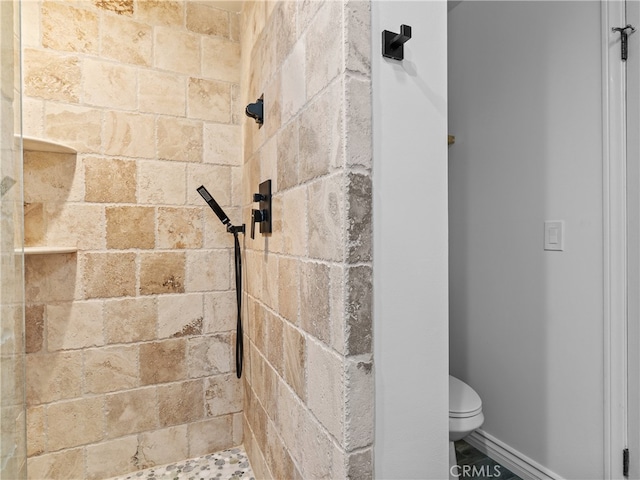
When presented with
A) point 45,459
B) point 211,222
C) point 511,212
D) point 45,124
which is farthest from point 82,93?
point 511,212

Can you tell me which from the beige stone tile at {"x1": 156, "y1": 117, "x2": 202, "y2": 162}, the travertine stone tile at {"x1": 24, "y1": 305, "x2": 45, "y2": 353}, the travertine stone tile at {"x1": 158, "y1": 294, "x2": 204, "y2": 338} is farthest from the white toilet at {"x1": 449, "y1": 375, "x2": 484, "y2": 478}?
the travertine stone tile at {"x1": 24, "y1": 305, "x2": 45, "y2": 353}

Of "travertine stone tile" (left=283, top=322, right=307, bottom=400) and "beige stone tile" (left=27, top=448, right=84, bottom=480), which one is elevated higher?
"travertine stone tile" (left=283, top=322, right=307, bottom=400)

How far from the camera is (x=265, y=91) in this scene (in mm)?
1354

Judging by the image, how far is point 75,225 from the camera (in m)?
1.53

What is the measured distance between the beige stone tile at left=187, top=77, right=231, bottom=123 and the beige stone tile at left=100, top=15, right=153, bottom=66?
22 centimetres

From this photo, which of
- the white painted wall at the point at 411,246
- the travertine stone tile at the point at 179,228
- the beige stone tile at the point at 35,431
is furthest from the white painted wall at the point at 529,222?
the beige stone tile at the point at 35,431

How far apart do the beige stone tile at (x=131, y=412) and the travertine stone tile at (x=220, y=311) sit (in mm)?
372

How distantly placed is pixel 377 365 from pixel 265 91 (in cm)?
106

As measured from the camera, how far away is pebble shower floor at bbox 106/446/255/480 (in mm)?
1578

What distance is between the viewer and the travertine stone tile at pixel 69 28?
1.49m

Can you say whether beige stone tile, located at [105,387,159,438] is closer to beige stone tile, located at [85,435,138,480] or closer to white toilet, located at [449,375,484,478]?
beige stone tile, located at [85,435,138,480]

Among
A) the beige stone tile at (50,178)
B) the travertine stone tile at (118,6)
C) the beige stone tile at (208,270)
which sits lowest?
the beige stone tile at (208,270)

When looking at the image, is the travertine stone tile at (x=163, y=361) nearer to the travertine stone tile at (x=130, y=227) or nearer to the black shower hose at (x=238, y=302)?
the black shower hose at (x=238, y=302)

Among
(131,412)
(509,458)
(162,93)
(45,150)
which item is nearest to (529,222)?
(509,458)
